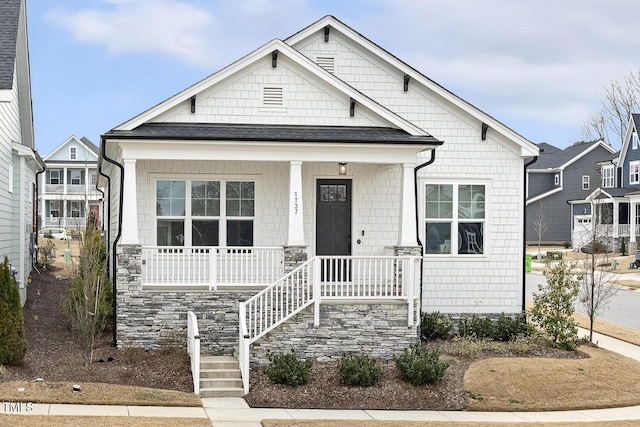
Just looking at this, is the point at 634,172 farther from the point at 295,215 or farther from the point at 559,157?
the point at 295,215

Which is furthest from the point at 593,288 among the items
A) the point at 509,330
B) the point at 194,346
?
the point at 194,346

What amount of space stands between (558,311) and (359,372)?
6197 mm

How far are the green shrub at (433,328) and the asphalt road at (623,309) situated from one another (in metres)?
7.80

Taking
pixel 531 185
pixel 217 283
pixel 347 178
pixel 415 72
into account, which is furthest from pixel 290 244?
pixel 531 185

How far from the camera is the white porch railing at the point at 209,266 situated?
55.2 feet

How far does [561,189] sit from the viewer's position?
62.6 metres

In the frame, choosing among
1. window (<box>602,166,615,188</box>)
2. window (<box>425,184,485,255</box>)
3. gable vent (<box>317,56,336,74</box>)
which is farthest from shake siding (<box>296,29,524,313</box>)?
window (<box>602,166,615,188</box>)

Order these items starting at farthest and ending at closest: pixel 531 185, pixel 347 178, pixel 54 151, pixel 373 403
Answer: pixel 54 151 < pixel 531 185 < pixel 347 178 < pixel 373 403

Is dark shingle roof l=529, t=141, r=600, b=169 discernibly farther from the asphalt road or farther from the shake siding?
the shake siding

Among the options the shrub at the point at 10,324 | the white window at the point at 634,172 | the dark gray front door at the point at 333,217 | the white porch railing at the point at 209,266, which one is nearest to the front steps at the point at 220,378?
the white porch railing at the point at 209,266

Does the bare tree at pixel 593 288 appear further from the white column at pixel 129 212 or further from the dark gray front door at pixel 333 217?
the white column at pixel 129 212

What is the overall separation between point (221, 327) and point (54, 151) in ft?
189

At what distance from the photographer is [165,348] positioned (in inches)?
659

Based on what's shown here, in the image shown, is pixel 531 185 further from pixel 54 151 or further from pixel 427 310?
pixel 427 310
